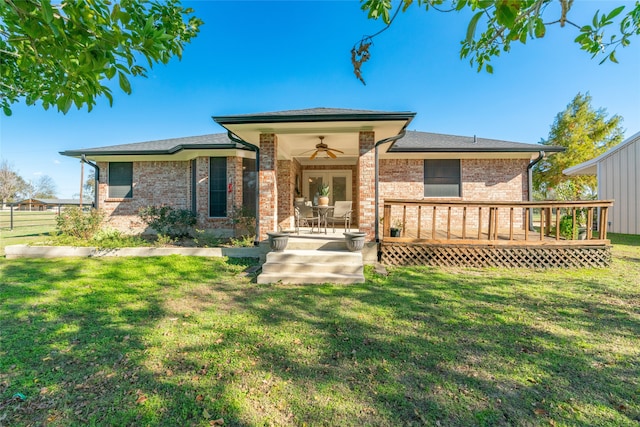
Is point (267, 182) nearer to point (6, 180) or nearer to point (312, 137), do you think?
point (312, 137)

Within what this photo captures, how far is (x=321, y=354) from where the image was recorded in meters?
2.61

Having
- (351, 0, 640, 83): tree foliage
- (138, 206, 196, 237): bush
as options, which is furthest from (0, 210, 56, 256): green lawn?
(351, 0, 640, 83): tree foliage

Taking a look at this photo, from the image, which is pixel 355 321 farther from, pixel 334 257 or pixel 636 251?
pixel 636 251

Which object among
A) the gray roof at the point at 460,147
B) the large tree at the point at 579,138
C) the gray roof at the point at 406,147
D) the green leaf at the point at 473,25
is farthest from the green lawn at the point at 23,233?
the large tree at the point at 579,138

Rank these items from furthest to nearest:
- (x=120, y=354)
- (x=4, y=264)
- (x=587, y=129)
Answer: (x=587, y=129)
(x=4, y=264)
(x=120, y=354)

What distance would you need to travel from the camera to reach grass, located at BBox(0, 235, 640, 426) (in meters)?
1.88

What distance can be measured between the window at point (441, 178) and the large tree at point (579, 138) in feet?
44.7

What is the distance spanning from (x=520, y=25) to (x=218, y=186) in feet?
30.0

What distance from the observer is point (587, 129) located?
62.1 feet

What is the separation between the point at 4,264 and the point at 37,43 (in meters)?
7.33

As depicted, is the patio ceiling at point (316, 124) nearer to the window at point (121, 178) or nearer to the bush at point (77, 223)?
the bush at point (77, 223)

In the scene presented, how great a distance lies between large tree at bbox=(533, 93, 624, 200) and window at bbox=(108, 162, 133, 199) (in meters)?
24.3

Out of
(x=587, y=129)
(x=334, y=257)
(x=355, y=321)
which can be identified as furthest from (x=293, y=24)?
(x=587, y=129)

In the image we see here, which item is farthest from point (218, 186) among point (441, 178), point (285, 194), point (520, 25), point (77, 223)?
point (520, 25)
